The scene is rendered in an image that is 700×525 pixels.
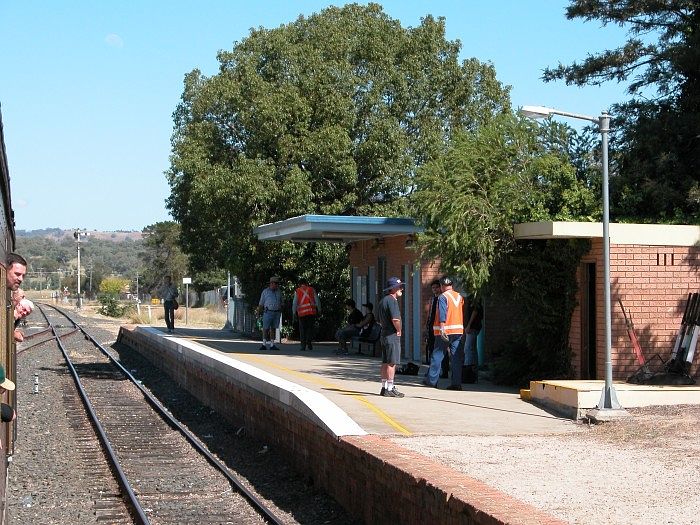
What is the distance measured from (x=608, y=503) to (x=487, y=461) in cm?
204

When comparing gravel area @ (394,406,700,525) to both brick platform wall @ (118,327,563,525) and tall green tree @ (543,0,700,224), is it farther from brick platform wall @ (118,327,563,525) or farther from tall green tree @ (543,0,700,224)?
tall green tree @ (543,0,700,224)

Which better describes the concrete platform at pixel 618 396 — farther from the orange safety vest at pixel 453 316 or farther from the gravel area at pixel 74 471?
the gravel area at pixel 74 471

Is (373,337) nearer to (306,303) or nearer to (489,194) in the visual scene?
(306,303)

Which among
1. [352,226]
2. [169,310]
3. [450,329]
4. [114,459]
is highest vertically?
[352,226]

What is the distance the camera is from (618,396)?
13539 millimetres

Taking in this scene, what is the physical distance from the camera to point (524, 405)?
47.7 feet

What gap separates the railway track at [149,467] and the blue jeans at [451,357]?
3604mm

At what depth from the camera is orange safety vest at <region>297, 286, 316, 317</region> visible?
979 inches

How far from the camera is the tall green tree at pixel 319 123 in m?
31.2

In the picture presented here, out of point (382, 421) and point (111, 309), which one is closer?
point (382, 421)

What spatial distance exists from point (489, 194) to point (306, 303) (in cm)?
886

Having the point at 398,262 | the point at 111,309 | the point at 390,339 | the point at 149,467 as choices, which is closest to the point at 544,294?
the point at 390,339

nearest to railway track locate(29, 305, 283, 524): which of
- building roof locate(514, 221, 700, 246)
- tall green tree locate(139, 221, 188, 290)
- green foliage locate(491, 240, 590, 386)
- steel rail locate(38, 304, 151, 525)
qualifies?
steel rail locate(38, 304, 151, 525)

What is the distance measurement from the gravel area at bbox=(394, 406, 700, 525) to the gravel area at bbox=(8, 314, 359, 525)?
146 cm
